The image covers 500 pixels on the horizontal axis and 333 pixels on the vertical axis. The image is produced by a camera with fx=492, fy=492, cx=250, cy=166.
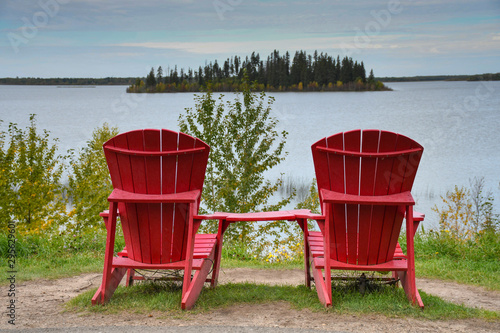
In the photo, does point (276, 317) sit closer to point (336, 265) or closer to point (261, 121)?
point (336, 265)

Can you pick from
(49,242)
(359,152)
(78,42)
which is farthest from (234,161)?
(78,42)

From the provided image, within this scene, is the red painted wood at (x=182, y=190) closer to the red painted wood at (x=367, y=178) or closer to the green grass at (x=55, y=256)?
the red painted wood at (x=367, y=178)

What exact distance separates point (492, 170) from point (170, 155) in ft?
97.9

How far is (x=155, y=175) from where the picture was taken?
3861mm

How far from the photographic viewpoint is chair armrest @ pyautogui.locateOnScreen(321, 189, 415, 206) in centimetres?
376

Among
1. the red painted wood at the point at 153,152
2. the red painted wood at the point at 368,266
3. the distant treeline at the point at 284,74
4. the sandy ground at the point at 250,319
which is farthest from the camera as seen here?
the distant treeline at the point at 284,74

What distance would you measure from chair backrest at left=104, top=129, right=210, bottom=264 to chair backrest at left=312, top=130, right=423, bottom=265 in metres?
1.01


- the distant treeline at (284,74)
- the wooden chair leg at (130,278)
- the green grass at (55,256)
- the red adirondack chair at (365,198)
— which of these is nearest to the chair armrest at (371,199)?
the red adirondack chair at (365,198)

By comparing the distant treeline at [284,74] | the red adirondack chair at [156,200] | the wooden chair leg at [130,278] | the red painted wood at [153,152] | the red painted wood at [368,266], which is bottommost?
the wooden chair leg at [130,278]

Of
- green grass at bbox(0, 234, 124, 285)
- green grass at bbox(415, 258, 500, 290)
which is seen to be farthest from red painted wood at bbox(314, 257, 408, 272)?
green grass at bbox(0, 234, 124, 285)

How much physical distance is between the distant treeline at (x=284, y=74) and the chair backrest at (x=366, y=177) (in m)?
19.6

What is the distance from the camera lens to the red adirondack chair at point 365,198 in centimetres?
379

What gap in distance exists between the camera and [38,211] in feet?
50.2

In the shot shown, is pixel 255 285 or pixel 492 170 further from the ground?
pixel 255 285
